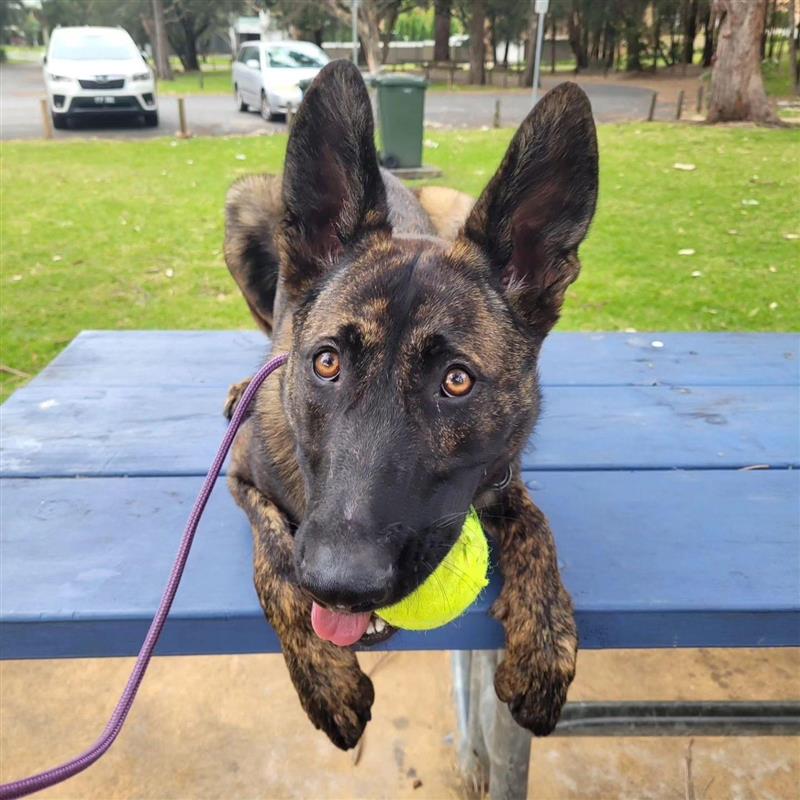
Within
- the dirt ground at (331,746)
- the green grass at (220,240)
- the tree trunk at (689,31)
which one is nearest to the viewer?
the dirt ground at (331,746)

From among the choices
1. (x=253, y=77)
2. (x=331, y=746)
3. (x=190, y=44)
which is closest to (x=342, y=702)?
(x=331, y=746)

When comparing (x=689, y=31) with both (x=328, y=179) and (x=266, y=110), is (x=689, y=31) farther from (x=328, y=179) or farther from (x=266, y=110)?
(x=328, y=179)

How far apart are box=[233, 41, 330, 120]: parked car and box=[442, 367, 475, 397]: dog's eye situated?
63.3 feet

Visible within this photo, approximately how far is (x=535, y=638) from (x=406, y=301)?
0.94 meters

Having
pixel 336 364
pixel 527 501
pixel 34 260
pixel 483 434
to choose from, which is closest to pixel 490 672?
pixel 527 501

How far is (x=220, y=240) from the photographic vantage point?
912 cm

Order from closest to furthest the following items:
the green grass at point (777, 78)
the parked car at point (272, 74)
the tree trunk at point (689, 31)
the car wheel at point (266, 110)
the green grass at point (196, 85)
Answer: the parked car at point (272, 74), the car wheel at point (266, 110), the green grass at point (777, 78), the green grass at point (196, 85), the tree trunk at point (689, 31)

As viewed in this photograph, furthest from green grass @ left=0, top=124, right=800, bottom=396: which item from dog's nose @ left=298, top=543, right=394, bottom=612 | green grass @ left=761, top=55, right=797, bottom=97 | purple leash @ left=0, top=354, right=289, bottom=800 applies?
green grass @ left=761, top=55, right=797, bottom=97

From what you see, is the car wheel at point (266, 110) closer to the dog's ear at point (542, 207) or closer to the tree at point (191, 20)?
the dog's ear at point (542, 207)

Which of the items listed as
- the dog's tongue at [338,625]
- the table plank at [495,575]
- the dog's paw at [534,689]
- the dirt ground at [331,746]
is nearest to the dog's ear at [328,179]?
the table plank at [495,575]

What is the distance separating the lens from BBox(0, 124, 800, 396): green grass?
6.88 meters

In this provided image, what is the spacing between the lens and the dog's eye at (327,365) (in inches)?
79.7

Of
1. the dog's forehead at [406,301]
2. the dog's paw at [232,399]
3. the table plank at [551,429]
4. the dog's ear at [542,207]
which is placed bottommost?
the table plank at [551,429]

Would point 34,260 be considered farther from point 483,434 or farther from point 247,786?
point 483,434
